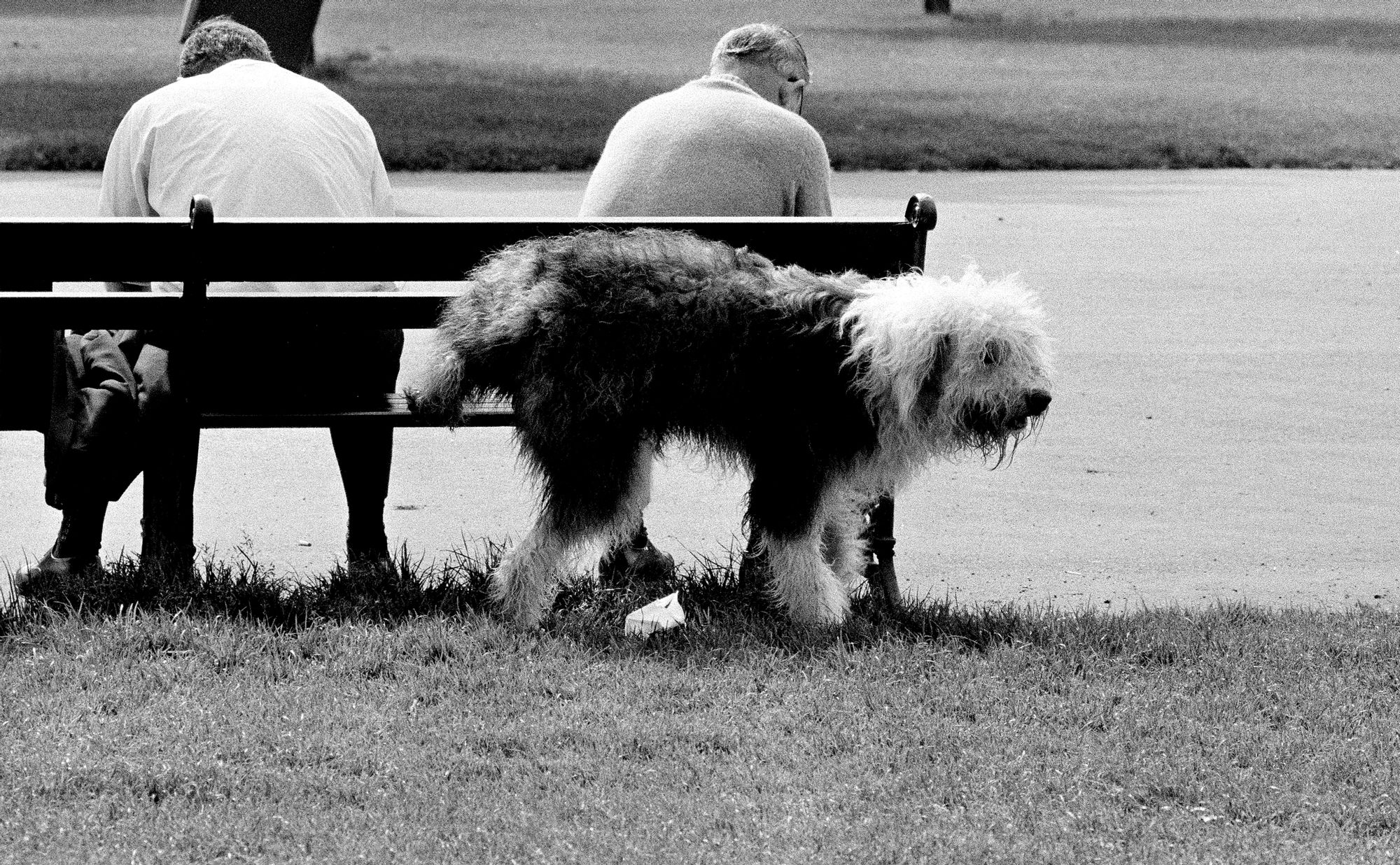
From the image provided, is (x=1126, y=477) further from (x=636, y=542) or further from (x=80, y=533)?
(x=80, y=533)

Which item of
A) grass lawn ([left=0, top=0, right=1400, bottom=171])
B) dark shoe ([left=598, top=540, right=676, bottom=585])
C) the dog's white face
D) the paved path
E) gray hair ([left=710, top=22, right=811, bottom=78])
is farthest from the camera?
grass lawn ([left=0, top=0, right=1400, bottom=171])

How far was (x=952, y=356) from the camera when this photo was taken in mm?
4270

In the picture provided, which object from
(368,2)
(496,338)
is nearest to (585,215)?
(496,338)

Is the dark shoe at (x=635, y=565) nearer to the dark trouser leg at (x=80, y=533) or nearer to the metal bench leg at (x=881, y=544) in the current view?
the metal bench leg at (x=881, y=544)

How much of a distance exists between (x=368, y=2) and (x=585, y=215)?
34.0 metres

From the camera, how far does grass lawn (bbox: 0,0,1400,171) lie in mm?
15758

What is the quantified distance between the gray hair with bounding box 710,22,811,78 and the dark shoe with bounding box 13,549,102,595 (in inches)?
93.4

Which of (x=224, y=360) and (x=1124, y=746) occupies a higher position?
(x=224, y=360)

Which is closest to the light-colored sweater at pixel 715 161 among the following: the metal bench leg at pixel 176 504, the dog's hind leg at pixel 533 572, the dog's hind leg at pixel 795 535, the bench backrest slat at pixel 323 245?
the bench backrest slat at pixel 323 245

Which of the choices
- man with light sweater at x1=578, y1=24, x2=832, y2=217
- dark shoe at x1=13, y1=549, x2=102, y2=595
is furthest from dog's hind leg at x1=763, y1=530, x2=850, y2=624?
dark shoe at x1=13, y1=549, x2=102, y2=595

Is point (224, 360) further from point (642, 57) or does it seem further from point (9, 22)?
point (9, 22)

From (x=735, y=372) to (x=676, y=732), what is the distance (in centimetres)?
91

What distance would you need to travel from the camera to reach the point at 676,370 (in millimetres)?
4406

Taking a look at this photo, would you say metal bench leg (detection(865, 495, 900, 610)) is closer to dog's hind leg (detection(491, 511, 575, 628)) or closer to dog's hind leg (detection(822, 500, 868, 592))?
dog's hind leg (detection(822, 500, 868, 592))
